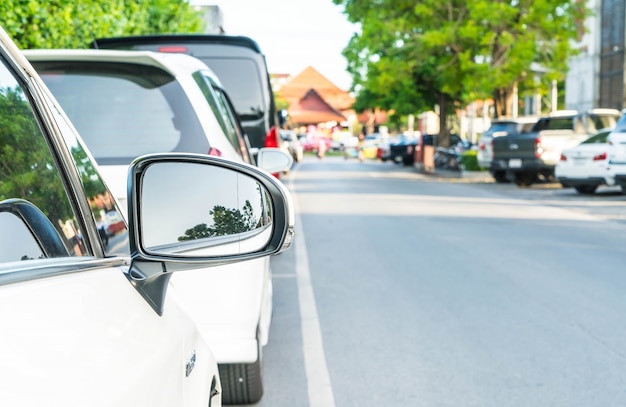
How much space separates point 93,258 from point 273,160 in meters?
4.90

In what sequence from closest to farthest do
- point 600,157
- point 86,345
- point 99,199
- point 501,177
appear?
point 86,345 < point 99,199 < point 600,157 < point 501,177

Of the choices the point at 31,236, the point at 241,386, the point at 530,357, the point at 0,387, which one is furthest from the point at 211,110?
the point at 0,387

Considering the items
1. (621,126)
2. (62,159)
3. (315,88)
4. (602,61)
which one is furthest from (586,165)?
(315,88)

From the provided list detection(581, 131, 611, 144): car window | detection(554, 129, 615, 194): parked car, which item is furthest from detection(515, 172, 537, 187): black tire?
detection(554, 129, 615, 194): parked car

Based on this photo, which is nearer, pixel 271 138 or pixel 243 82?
pixel 271 138

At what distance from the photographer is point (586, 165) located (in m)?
20.4

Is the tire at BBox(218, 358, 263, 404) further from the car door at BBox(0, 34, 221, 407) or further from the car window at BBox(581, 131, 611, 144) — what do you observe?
the car window at BBox(581, 131, 611, 144)

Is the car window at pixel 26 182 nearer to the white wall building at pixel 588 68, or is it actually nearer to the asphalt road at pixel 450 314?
the asphalt road at pixel 450 314

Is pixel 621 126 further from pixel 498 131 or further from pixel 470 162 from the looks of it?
pixel 470 162

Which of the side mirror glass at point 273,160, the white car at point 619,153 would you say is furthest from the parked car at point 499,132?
the side mirror glass at point 273,160

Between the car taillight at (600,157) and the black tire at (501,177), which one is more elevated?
the car taillight at (600,157)

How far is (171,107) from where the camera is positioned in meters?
4.71

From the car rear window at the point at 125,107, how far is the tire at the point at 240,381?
1.08 meters

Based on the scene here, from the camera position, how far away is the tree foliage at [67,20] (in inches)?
464
